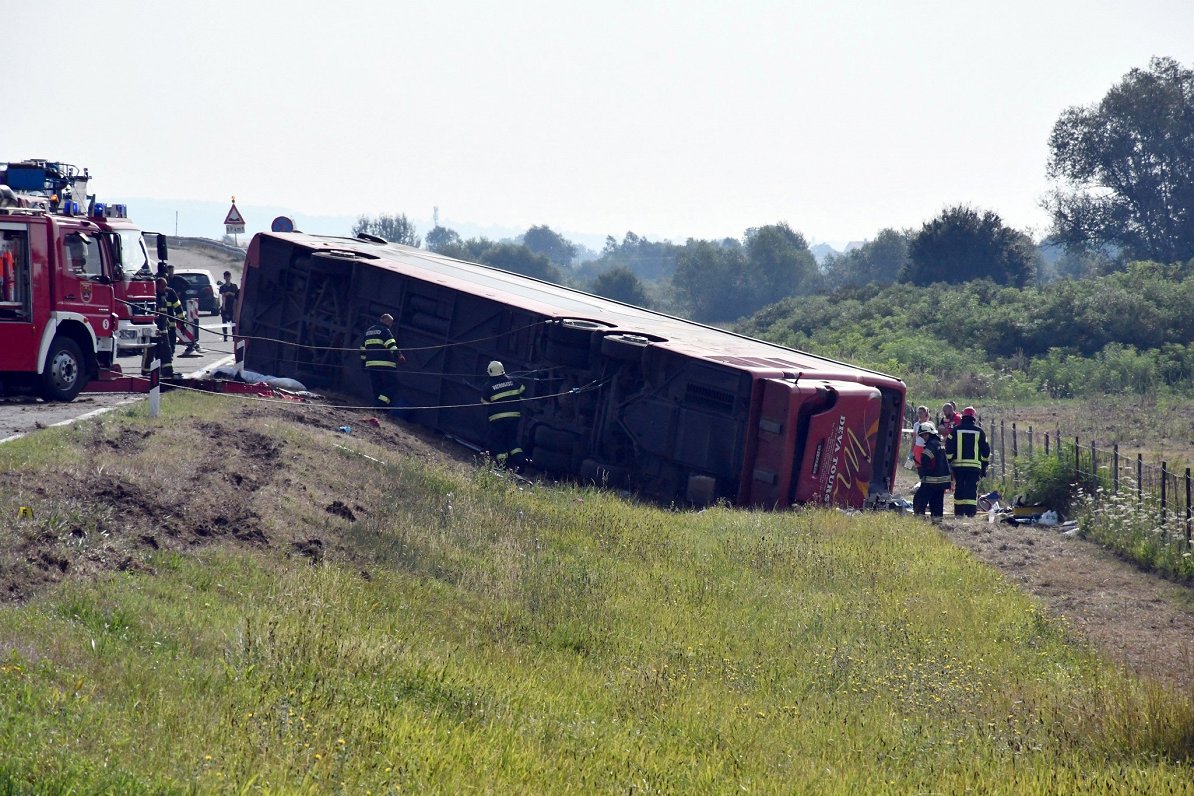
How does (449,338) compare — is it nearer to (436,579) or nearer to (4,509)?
(436,579)

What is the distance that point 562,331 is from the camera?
50.2 feet

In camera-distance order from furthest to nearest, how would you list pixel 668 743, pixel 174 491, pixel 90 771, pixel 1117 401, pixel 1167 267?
pixel 1167 267 → pixel 1117 401 → pixel 174 491 → pixel 668 743 → pixel 90 771

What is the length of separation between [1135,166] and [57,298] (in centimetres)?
6323

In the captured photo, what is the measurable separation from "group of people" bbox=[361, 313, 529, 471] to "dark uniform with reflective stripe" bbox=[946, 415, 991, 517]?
567 centimetres

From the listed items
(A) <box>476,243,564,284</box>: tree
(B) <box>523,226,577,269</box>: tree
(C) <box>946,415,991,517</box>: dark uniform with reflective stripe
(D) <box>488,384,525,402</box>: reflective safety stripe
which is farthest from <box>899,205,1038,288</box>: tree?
(B) <box>523,226,577,269</box>: tree

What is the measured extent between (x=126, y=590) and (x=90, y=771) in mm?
2358

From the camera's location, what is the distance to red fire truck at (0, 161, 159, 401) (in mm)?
13656

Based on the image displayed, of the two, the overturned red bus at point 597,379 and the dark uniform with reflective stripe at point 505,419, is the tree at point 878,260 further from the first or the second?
the dark uniform with reflective stripe at point 505,419

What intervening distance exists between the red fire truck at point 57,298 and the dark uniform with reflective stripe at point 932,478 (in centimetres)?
1017

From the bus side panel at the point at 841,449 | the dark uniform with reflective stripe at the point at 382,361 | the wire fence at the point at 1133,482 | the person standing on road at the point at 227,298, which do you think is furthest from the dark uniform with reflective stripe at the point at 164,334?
the wire fence at the point at 1133,482

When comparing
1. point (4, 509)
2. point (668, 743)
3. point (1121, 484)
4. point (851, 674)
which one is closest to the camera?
point (668, 743)

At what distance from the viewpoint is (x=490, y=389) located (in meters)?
15.8

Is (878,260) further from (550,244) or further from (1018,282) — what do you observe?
(550,244)

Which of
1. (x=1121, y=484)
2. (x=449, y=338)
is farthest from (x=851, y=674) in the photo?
(x=449, y=338)
